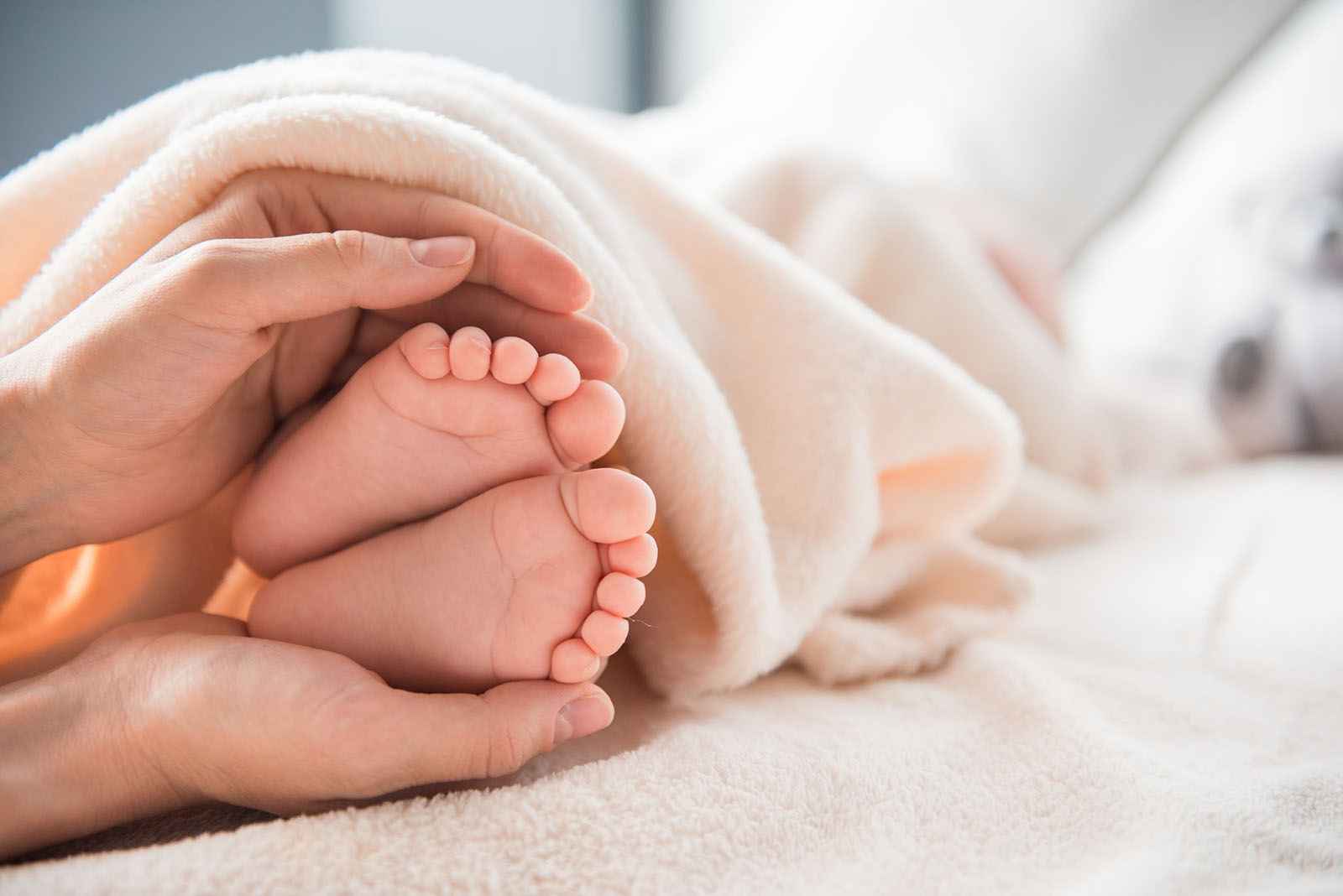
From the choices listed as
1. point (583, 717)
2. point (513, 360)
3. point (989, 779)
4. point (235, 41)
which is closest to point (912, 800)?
point (989, 779)

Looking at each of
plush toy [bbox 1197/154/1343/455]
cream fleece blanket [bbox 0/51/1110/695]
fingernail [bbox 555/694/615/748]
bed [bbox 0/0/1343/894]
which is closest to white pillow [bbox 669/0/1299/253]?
plush toy [bbox 1197/154/1343/455]

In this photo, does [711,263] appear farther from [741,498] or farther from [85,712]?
[85,712]

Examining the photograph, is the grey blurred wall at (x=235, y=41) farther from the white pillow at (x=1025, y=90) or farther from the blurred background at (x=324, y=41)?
the white pillow at (x=1025, y=90)

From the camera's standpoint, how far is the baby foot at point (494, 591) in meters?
0.43

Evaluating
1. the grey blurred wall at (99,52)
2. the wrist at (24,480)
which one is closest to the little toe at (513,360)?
the wrist at (24,480)

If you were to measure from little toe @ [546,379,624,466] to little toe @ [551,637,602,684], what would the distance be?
92 millimetres

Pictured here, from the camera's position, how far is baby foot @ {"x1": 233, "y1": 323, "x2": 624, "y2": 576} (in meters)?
0.43

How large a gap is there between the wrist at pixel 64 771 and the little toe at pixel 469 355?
0.21 meters

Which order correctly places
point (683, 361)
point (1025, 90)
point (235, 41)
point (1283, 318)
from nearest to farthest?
point (683, 361)
point (1283, 318)
point (1025, 90)
point (235, 41)

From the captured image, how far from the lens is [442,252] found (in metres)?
0.43

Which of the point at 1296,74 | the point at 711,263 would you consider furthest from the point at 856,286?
the point at 1296,74

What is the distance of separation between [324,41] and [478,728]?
173 centimetres

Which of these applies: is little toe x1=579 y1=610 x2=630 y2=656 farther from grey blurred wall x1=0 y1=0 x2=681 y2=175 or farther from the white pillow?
grey blurred wall x1=0 y1=0 x2=681 y2=175

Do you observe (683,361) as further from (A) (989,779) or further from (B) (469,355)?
(A) (989,779)
